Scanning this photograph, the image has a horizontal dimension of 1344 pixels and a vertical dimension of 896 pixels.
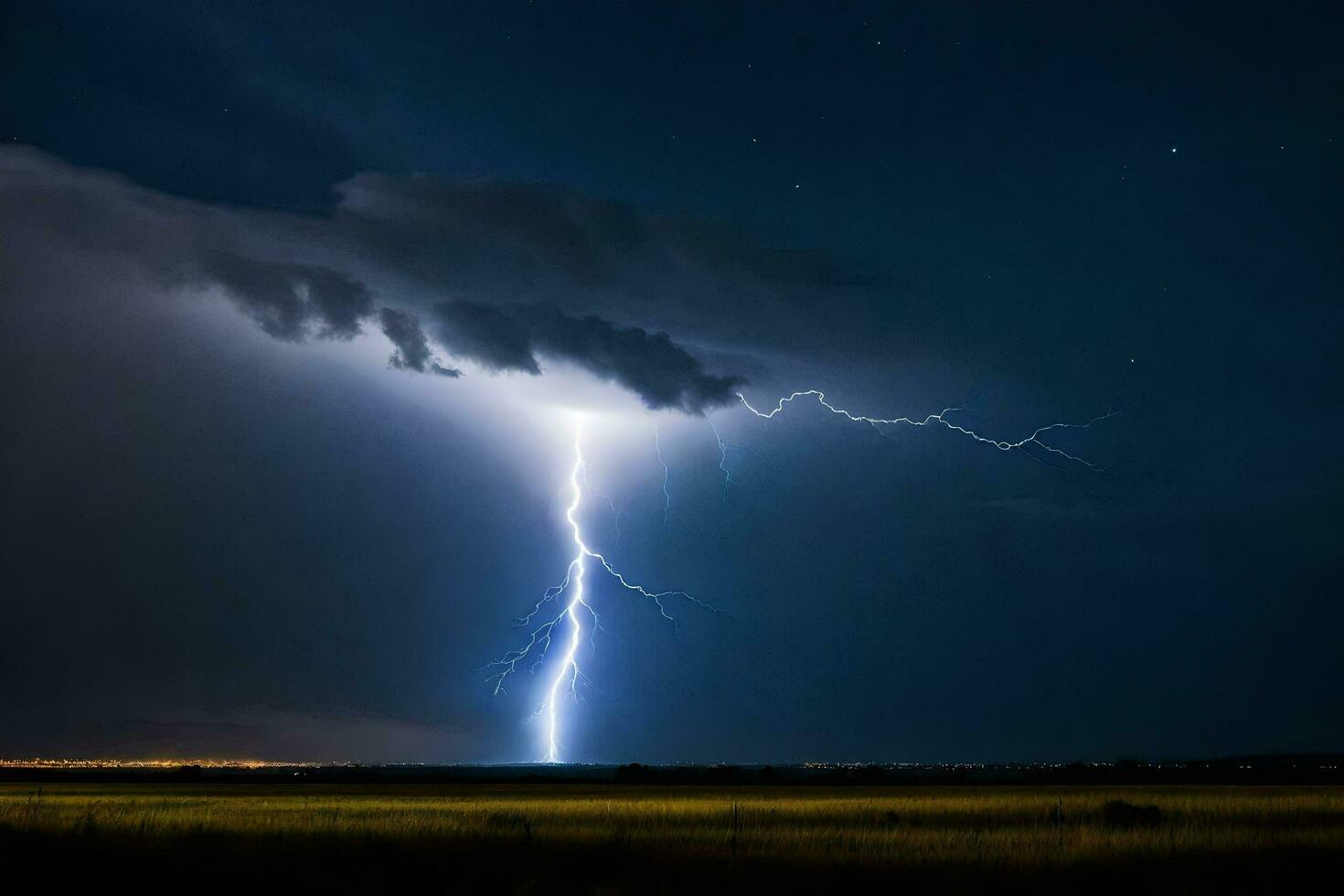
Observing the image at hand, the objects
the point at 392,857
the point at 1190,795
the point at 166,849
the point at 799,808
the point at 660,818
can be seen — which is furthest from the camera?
the point at 1190,795

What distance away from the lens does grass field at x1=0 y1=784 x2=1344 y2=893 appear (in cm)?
1588

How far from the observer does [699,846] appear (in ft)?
65.7

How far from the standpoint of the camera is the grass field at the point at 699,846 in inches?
625

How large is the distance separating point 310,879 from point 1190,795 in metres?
32.4

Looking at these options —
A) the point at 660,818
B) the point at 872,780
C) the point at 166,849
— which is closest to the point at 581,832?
the point at 660,818

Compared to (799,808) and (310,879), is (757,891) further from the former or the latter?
(799,808)

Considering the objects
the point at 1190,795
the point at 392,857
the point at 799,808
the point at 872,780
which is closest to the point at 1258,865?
the point at 392,857

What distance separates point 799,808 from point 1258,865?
15475 mm

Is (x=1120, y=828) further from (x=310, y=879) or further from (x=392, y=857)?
(x=310, y=879)

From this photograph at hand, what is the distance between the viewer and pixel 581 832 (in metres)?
22.8

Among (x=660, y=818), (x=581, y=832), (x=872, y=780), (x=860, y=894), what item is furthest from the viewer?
(x=872, y=780)

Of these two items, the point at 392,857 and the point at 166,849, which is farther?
the point at 166,849

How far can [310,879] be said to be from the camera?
50.4 feet

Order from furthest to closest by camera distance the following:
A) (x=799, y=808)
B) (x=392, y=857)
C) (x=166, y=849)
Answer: (x=799, y=808) → (x=166, y=849) → (x=392, y=857)
